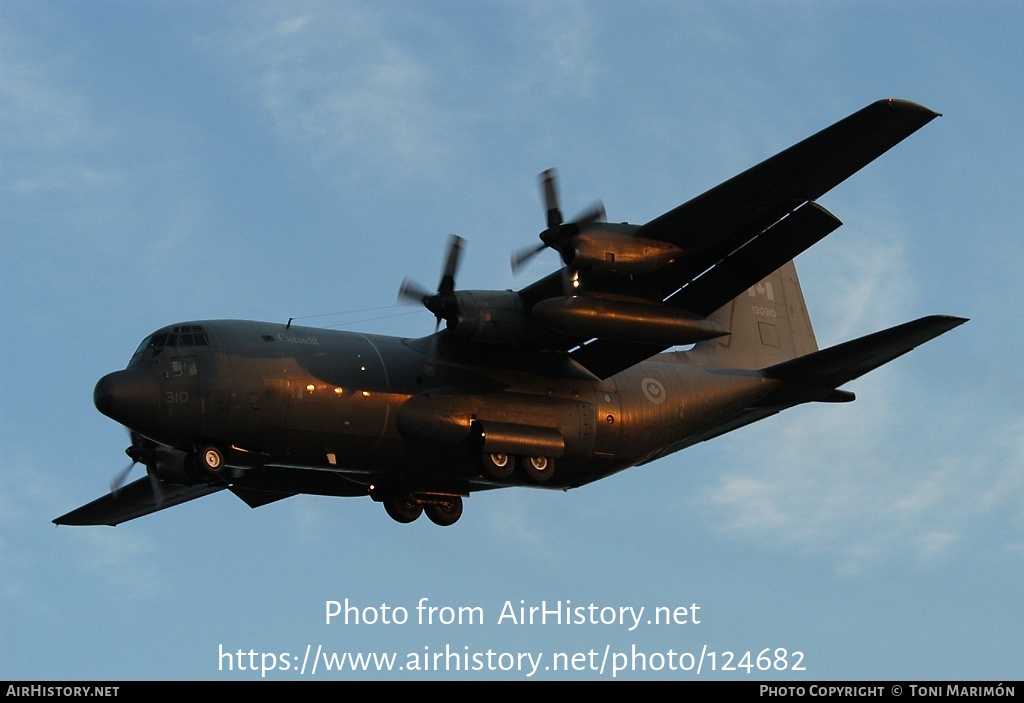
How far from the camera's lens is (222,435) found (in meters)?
24.5

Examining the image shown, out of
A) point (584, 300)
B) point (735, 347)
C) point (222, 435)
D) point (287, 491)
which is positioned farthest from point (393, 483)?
point (735, 347)

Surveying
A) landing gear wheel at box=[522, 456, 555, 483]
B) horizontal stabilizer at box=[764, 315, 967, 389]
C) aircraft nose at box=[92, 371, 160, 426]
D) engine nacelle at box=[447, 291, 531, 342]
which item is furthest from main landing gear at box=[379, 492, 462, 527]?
horizontal stabilizer at box=[764, 315, 967, 389]

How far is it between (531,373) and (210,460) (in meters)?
6.09

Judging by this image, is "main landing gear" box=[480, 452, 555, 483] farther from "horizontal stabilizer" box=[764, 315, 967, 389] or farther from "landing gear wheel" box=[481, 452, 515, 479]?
"horizontal stabilizer" box=[764, 315, 967, 389]

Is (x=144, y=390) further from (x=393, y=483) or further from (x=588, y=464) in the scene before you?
(x=588, y=464)

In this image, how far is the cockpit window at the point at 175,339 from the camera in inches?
972

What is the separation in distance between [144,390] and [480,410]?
5810mm

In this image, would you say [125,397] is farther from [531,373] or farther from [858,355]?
[858,355]

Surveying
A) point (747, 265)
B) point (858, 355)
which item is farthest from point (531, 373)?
Answer: point (858, 355)

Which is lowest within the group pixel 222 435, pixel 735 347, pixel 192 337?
pixel 222 435

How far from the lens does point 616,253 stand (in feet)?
78.8
